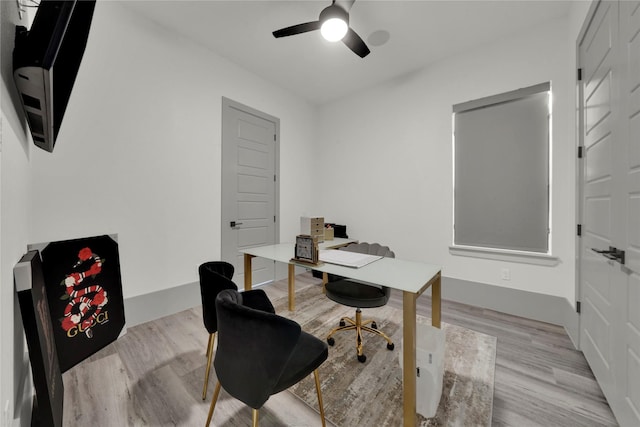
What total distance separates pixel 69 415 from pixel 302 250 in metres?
1.69

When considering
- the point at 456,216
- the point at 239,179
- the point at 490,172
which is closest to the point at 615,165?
the point at 490,172

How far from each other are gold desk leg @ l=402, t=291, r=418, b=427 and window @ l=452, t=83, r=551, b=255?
2.24m

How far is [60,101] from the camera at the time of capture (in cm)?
126

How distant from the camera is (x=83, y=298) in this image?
5.39 ft

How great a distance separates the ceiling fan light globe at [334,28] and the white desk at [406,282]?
197cm

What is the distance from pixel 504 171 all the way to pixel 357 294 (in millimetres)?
2323

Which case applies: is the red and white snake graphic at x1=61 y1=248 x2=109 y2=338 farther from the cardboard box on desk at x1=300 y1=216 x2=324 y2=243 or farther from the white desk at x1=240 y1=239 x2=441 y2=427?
the cardboard box on desk at x1=300 y1=216 x2=324 y2=243

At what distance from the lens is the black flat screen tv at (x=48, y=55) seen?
80 centimetres

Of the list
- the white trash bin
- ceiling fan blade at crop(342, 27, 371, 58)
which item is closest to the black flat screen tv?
ceiling fan blade at crop(342, 27, 371, 58)

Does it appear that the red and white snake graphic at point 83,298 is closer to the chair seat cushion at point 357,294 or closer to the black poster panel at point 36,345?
the black poster panel at point 36,345

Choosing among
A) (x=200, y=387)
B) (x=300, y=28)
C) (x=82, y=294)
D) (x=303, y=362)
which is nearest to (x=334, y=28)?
(x=300, y=28)

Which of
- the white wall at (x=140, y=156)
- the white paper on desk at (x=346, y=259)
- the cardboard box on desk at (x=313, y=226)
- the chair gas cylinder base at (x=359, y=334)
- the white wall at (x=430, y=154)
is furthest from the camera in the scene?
the cardboard box on desk at (x=313, y=226)

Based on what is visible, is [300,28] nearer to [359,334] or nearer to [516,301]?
[359,334]

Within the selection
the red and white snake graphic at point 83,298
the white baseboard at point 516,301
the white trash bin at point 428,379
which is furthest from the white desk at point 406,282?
the white baseboard at point 516,301
